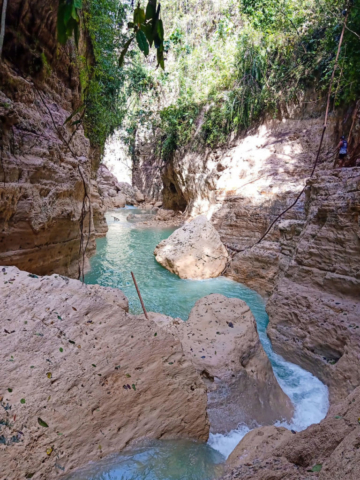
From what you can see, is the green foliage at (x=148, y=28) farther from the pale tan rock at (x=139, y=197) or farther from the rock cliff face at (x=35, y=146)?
the pale tan rock at (x=139, y=197)

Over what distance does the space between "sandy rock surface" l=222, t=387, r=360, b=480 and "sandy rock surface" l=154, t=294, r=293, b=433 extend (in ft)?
3.43

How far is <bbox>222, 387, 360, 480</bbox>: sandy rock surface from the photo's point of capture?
1.03m

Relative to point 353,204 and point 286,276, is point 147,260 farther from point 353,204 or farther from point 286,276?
point 353,204

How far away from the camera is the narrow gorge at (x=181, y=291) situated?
5.09ft

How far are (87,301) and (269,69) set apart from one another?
13.2m

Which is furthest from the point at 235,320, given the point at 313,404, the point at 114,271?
the point at 114,271

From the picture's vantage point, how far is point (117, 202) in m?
25.4

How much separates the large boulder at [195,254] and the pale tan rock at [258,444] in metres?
5.56

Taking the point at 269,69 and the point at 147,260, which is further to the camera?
the point at 269,69

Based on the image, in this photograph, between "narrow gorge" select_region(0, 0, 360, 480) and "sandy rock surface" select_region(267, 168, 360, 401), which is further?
"sandy rock surface" select_region(267, 168, 360, 401)

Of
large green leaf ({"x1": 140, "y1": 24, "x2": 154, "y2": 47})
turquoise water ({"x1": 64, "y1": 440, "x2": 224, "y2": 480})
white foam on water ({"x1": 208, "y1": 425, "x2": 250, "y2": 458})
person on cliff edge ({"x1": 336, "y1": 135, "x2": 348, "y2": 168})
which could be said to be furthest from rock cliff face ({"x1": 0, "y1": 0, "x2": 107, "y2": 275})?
person on cliff edge ({"x1": 336, "y1": 135, "x2": 348, "y2": 168})

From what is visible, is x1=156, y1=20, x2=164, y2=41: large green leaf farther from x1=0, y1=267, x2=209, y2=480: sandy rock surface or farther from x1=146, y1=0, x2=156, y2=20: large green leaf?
x1=0, y1=267, x2=209, y2=480: sandy rock surface

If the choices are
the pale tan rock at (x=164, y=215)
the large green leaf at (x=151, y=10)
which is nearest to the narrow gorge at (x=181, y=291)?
the large green leaf at (x=151, y=10)

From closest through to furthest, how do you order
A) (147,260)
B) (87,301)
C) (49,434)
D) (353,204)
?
(49,434), (87,301), (353,204), (147,260)
